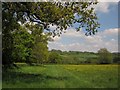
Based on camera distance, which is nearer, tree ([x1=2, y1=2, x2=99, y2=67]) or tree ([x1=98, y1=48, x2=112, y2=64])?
tree ([x1=2, y1=2, x2=99, y2=67])

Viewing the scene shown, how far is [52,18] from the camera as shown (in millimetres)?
22078

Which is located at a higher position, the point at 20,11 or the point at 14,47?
the point at 20,11

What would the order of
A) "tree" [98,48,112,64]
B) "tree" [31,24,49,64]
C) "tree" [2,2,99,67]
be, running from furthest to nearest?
"tree" [31,24,49,64] → "tree" [98,48,112,64] → "tree" [2,2,99,67]

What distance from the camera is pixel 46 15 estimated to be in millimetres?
22062

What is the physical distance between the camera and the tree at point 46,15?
2189 centimetres

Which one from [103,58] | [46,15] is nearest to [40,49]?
[103,58]

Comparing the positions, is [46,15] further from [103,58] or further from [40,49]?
[40,49]

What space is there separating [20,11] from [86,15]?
501 cm

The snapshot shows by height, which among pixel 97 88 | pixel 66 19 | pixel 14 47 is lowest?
pixel 97 88

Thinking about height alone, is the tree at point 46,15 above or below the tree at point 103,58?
above

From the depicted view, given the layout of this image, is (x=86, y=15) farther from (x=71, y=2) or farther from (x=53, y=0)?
(x=53, y=0)

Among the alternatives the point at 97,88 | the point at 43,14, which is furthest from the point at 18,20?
the point at 97,88

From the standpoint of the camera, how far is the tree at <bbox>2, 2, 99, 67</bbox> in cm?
2189

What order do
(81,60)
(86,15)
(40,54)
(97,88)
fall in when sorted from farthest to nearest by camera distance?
(40,54) → (81,60) → (86,15) → (97,88)
